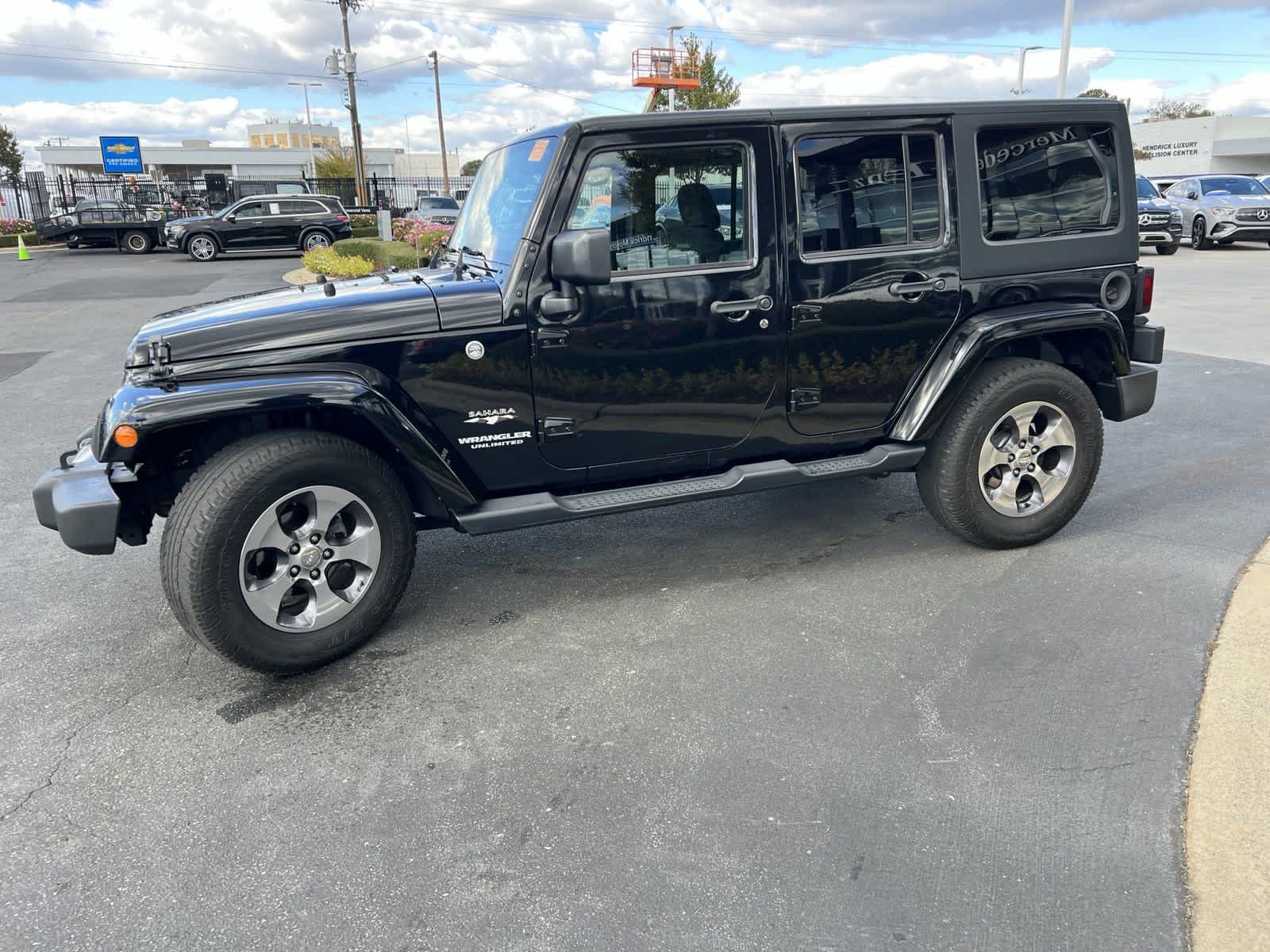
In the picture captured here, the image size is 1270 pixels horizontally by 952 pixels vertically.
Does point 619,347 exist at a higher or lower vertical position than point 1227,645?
higher

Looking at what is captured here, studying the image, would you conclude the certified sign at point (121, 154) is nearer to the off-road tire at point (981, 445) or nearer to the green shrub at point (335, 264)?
the green shrub at point (335, 264)

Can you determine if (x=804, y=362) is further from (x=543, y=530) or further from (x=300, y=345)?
(x=300, y=345)

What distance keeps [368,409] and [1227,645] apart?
3.29 m

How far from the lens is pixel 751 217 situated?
3820 millimetres

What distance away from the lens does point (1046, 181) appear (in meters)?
4.30

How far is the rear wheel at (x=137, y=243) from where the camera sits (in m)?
25.7

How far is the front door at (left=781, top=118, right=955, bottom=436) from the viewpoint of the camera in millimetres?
3922

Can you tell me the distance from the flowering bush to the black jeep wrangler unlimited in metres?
1.41

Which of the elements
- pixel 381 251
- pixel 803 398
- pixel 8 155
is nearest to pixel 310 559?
pixel 803 398

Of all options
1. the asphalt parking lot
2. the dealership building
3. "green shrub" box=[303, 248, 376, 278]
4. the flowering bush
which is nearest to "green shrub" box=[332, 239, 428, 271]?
"green shrub" box=[303, 248, 376, 278]

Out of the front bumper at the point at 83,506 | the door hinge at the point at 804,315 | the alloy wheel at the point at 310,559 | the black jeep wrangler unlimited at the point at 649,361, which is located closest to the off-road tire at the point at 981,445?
the black jeep wrangler unlimited at the point at 649,361

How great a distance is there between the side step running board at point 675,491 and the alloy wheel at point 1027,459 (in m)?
0.37

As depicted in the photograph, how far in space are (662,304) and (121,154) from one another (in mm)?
46349

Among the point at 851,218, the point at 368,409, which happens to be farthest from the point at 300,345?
the point at 851,218
